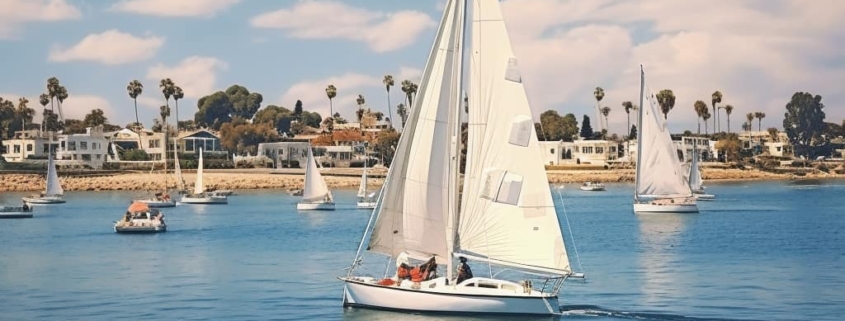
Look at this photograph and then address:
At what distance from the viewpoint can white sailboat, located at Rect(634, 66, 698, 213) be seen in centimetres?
9223

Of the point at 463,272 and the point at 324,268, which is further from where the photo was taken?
the point at 324,268

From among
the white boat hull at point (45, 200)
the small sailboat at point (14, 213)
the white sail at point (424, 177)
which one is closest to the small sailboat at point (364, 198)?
the small sailboat at point (14, 213)

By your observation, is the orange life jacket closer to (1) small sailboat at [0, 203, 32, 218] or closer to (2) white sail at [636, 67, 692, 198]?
(2) white sail at [636, 67, 692, 198]

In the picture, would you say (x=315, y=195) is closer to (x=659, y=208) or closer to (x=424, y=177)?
(x=659, y=208)

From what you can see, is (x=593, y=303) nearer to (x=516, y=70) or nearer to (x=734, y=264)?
(x=516, y=70)

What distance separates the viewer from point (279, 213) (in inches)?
4658

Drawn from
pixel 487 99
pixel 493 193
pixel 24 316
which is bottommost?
pixel 24 316

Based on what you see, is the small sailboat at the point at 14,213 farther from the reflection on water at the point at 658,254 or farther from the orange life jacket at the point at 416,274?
the orange life jacket at the point at 416,274

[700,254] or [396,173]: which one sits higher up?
[396,173]

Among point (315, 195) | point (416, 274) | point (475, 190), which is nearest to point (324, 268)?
point (416, 274)

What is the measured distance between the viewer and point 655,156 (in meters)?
93.0

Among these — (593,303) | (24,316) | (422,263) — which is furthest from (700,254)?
(24,316)

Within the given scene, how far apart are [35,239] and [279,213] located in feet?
118

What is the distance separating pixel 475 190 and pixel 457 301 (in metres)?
3.56
